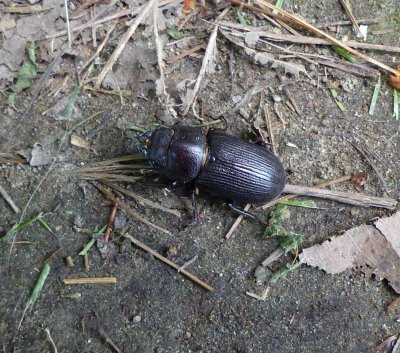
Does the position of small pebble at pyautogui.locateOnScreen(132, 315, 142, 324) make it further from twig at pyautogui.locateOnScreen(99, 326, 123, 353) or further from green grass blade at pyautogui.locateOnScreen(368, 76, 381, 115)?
green grass blade at pyautogui.locateOnScreen(368, 76, 381, 115)

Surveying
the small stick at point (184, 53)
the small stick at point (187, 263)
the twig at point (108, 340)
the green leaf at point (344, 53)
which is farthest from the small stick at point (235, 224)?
the green leaf at point (344, 53)

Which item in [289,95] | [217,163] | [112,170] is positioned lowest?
[112,170]

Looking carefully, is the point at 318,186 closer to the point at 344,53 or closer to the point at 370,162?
the point at 370,162

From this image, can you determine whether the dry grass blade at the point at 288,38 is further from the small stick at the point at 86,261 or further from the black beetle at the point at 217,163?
the small stick at the point at 86,261

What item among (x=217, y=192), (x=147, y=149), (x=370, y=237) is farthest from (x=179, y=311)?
(x=370, y=237)

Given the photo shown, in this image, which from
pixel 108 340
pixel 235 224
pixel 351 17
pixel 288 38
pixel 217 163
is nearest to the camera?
pixel 108 340

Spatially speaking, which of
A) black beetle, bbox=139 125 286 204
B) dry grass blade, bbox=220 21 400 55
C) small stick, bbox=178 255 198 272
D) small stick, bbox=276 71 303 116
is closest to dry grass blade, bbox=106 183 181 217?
black beetle, bbox=139 125 286 204

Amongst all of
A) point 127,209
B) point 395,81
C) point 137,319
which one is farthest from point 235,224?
point 395,81
